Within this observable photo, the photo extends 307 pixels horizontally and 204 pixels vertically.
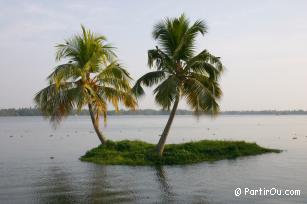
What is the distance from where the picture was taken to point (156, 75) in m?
24.4

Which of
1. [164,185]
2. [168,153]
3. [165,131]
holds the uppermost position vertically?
[165,131]

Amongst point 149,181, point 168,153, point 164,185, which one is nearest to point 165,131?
point 168,153

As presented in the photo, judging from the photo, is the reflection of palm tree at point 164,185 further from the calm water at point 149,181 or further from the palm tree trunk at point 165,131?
the palm tree trunk at point 165,131

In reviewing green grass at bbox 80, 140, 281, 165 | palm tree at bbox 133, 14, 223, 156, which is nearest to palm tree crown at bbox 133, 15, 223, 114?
palm tree at bbox 133, 14, 223, 156

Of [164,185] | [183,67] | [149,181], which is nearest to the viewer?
[164,185]

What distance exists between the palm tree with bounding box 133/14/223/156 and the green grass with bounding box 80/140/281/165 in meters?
1.51

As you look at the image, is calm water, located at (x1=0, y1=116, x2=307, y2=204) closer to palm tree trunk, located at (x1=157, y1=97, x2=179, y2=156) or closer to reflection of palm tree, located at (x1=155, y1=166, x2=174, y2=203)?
reflection of palm tree, located at (x1=155, y1=166, x2=174, y2=203)

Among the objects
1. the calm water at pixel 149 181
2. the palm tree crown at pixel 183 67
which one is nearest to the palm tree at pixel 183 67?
the palm tree crown at pixel 183 67

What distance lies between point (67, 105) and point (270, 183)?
13437 mm

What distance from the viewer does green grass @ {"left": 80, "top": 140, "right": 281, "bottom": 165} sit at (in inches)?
987

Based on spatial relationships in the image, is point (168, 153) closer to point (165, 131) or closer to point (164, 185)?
point (165, 131)

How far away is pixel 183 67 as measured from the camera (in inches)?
963

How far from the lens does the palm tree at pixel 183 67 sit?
77.2ft

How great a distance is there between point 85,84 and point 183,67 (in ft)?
21.0
